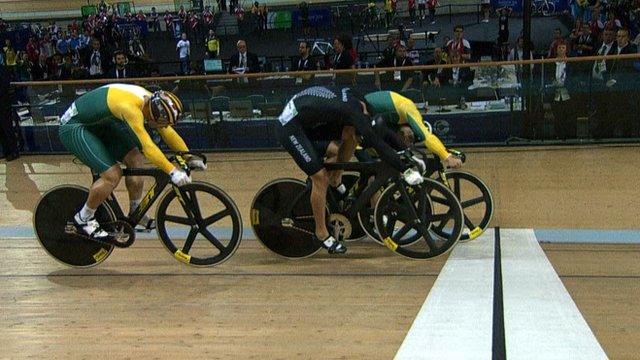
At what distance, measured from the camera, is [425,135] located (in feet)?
13.8

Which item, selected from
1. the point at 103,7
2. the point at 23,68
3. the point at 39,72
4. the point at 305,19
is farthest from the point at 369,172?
the point at 103,7

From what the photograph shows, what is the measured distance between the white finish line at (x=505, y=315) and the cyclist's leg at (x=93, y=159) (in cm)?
205

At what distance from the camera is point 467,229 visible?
4.49 meters

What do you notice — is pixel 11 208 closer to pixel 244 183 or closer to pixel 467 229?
pixel 244 183

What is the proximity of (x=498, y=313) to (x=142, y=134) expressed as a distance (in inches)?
87.1

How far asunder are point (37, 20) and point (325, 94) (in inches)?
868

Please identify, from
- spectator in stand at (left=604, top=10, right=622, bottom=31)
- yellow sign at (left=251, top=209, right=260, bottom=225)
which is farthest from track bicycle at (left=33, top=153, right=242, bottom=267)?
spectator in stand at (left=604, top=10, right=622, bottom=31)

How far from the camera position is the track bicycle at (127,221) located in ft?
13.5

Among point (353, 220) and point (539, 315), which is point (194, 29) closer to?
point (353, 220)

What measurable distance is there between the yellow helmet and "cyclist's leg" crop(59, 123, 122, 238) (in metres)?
0.42

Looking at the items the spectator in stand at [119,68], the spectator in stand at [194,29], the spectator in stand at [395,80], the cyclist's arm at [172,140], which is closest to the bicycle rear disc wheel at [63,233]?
the cyclist's arm at [172,140]

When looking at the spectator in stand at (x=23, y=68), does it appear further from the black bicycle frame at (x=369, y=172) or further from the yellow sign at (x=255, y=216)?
the black bicycle frame at (x=369, y=172)

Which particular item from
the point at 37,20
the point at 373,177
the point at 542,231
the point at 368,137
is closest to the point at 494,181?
the point at 542,231

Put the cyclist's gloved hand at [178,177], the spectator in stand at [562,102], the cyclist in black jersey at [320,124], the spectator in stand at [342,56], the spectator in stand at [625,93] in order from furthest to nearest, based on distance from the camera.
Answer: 1. the spectator in stand at [342,56]
2. the spectator in stand at [562,102]
3. the spectator in stand at [625,93]
4. the cyclist in black jersey at [320,124]
5. the cyclist's gloved hand at [178,177]
